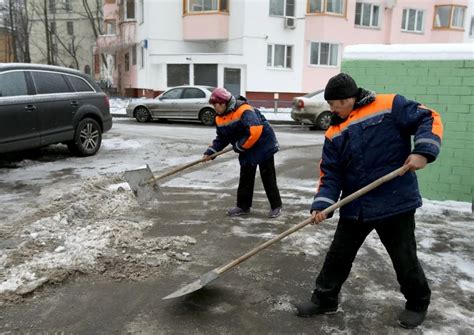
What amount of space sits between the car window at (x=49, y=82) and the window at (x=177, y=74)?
1572cm

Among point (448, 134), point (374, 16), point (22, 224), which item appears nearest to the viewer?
point (22, 224)

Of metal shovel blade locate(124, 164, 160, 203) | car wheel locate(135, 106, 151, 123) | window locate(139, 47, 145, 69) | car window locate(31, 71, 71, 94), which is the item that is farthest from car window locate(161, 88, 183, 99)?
metal shovel blade locate(124, 164, 160, 203)

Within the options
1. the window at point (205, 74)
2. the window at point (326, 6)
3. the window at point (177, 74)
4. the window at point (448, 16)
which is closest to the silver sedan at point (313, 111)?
the window at point (205, 74)

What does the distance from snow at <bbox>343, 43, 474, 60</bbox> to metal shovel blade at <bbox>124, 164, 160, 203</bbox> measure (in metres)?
3.11

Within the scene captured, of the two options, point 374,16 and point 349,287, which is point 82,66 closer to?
point 374,16

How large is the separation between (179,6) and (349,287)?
23352 mm

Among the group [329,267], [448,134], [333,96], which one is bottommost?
[329,267]

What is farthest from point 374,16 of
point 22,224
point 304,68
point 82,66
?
point 82,66

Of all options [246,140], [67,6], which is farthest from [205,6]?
[67,6]

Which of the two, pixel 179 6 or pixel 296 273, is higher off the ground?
pixel 179 6

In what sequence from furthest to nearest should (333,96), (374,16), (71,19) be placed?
1. (71,19)
2. (374,16)
3. (333,96)

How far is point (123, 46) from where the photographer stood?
28.1m

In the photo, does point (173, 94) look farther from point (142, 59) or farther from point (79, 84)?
point (142, 59)

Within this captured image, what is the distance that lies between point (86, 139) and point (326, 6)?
1903cm
